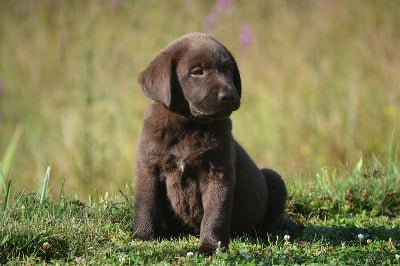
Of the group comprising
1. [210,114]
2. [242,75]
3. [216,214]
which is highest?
[242,75]

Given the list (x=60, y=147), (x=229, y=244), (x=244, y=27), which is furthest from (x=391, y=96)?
(x=229, y=244)

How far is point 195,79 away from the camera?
536 cm

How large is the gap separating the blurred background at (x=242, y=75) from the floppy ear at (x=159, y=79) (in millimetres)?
3440

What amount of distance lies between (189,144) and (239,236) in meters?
0.92

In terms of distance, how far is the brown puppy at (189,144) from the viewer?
5277 millimetres

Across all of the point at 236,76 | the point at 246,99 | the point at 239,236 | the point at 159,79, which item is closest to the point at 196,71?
the point at 159,79

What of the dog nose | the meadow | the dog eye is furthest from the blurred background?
the dog nose

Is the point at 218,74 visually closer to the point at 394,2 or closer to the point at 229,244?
the point at 229,244

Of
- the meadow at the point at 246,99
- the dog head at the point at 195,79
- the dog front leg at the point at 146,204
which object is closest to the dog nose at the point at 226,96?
the dog head at the point at 195,79

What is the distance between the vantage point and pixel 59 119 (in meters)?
10.8

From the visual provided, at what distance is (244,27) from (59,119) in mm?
2976

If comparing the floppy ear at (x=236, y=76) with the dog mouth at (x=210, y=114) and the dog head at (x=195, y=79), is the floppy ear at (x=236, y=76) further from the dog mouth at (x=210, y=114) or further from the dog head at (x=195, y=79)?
the dog mouth at (x=210, y=114)

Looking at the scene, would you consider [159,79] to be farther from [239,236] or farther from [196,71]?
[239,236]

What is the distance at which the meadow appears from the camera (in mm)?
7062
